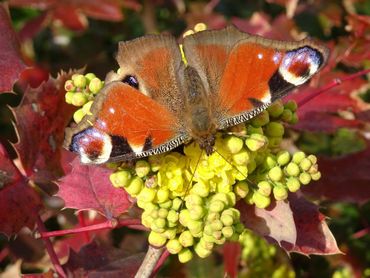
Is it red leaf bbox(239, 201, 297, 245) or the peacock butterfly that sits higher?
the peacock butterfly

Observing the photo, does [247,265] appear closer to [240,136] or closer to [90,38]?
[240,136]

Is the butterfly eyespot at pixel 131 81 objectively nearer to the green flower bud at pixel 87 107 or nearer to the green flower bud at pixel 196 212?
the green flower bud at pixel 87 107

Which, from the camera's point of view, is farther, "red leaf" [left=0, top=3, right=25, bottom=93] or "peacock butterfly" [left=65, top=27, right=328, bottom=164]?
"red leaf" [left=0, top=3, right=25, bottom=93]

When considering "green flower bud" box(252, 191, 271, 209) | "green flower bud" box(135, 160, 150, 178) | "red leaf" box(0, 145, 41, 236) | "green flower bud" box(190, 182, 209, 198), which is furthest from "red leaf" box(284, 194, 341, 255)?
"red leaf" box(0, 145, 41, 236)

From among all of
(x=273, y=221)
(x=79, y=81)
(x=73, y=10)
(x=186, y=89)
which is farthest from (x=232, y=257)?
(x=73, y=10)

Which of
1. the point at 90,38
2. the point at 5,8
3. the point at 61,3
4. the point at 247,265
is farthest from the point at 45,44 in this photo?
the point at 247,265

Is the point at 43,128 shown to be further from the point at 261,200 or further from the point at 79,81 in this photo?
the point at 261,200

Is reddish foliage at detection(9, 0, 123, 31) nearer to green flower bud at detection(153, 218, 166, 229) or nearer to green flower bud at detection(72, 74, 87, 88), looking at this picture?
green flower bud at detection(72, 74, 87, 88)
